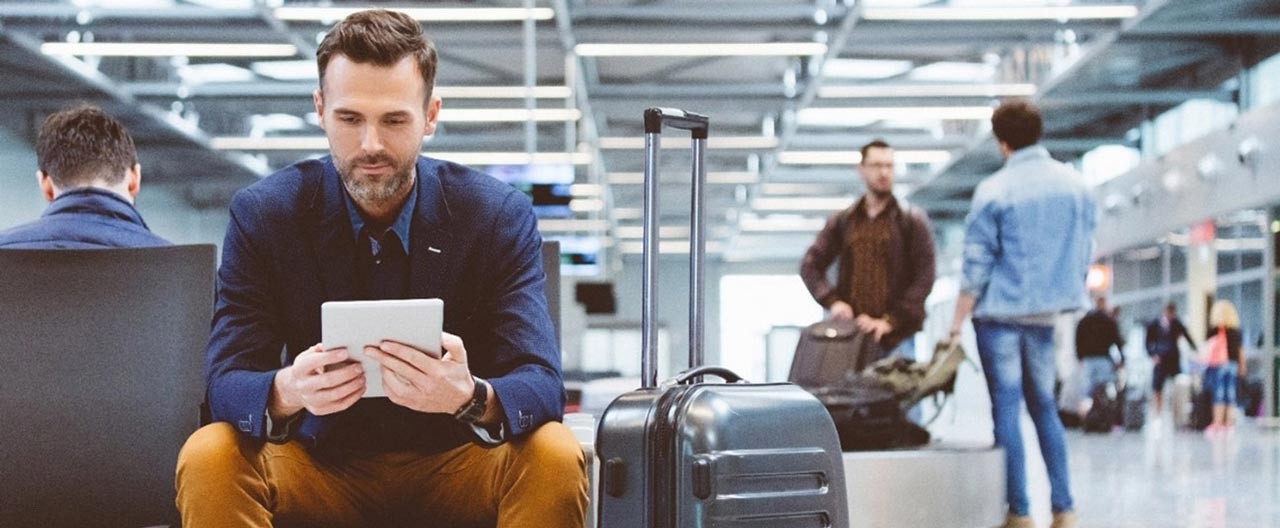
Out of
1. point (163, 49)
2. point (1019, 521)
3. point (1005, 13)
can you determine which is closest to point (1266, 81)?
point (1005, 13)

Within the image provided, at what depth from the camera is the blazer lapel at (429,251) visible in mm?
2174

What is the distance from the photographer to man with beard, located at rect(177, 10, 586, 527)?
2.02m

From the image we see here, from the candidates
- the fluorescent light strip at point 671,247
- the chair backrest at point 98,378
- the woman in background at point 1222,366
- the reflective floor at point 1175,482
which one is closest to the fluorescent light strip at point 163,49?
the reflective floor at point 1175,482

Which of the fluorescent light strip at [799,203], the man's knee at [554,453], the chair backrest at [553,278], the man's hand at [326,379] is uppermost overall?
the fluorescent light strip at [799,203]

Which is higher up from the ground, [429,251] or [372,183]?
[372,183]

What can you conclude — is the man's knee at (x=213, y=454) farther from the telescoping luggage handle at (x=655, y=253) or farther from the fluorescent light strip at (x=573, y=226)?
the fluorescent light strip at (x=573, y=226)

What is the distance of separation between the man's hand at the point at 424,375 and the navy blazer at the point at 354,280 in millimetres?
186

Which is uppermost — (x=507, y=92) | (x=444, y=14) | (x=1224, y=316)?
(x=444, y=14)

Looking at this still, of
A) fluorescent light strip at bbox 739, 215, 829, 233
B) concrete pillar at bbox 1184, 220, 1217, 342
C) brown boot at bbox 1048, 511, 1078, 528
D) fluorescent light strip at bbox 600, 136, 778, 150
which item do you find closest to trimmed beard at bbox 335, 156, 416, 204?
brown boot at bbox 1048, 511, 1078, 528

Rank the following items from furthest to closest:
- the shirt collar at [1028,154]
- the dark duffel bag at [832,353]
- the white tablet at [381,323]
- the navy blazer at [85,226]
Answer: the dark duffel bag at [832,353], the shirt collar at [1028,154], the navy blazer at [85,226], the white tablet at [381,323]

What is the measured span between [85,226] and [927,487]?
3.07 meters

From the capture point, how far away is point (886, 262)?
216 inches

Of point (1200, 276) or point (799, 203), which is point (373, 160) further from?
point (799, 203)

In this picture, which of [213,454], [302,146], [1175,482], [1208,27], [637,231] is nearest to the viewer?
[213,454]
